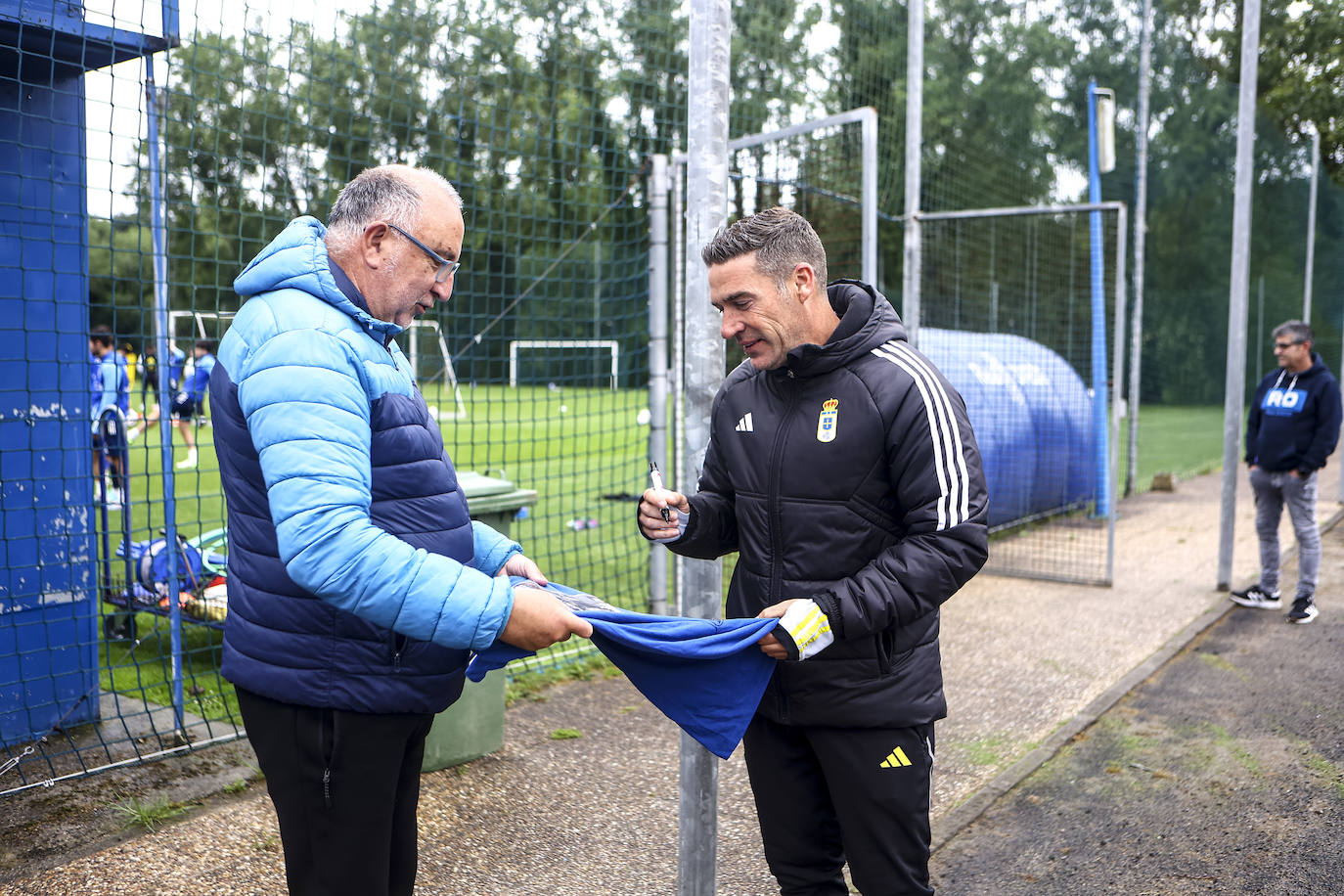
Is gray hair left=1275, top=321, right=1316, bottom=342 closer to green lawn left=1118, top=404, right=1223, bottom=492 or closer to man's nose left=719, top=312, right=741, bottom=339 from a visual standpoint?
man's nose left=719, top=312, right=741, bottom=339

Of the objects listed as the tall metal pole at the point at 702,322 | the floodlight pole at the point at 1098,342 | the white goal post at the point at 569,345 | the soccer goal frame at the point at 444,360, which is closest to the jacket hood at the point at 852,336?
the tall metal pole at the point at 702,322

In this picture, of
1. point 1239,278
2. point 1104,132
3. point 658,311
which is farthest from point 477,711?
point 1104,132

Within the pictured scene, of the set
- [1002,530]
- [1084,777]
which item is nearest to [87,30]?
[1084,777]

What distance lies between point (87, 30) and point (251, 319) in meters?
3.15

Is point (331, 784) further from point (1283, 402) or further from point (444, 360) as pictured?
point (1283, 402)

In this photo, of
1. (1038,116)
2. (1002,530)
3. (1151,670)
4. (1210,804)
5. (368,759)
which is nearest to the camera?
(368,759)

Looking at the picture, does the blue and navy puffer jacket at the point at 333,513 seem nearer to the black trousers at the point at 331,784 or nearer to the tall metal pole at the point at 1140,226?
the black trousers at the point at 331,784

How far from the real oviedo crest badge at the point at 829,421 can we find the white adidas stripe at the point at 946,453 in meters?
0.18

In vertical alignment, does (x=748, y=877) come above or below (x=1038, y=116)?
below

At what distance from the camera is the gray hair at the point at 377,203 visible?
2.19 meters

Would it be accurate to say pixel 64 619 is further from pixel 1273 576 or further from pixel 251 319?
pixel 1273 576

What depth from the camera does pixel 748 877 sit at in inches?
145

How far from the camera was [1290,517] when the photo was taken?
7492 millimetres

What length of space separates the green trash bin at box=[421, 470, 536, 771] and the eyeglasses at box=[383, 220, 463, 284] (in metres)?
2.21
